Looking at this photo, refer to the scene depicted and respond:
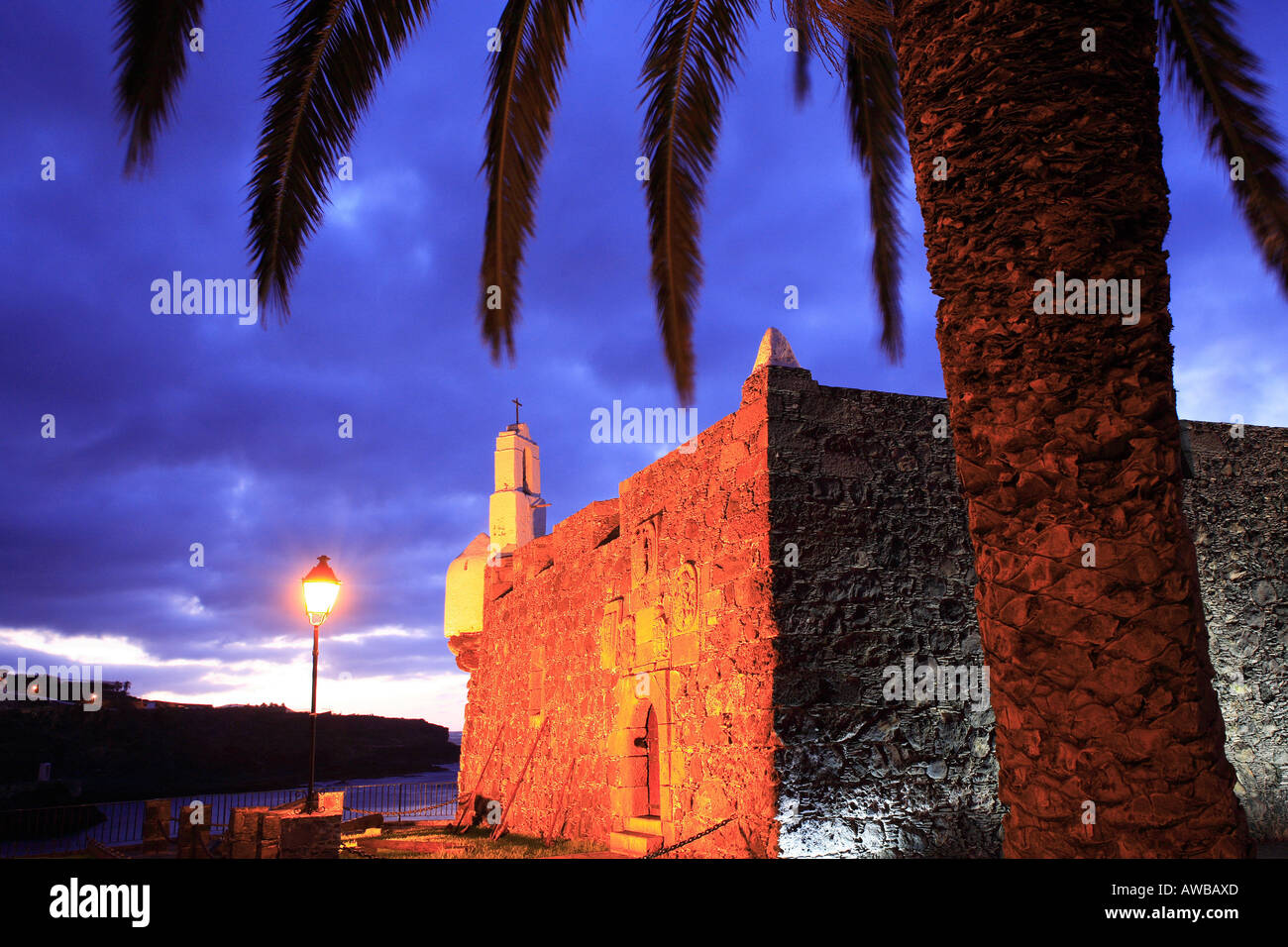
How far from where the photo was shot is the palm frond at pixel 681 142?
15.3ft

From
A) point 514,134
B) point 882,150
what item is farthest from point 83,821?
point 882,150

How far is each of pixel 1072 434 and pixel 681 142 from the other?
302cm

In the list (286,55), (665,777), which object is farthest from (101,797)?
(286,55)

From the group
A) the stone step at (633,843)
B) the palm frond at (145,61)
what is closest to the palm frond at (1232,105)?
the palm frond at (145,61)

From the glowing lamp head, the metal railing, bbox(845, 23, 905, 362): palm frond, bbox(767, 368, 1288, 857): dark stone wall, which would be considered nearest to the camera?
bbox(845, 23, 905, 362): palm frond

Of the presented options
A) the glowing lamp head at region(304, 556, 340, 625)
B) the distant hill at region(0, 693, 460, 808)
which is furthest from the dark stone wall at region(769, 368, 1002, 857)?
the distant hill at region(0, 693, 460, 808)

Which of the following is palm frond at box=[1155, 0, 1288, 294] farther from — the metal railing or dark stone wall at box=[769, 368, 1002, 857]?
the metal railing

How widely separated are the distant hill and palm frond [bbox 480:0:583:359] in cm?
3042

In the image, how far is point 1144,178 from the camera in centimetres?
269

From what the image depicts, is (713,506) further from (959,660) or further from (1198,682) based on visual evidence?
(1198,682)

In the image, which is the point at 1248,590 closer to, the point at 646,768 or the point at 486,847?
the point at 646,768

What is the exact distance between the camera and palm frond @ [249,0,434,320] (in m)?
4.12
